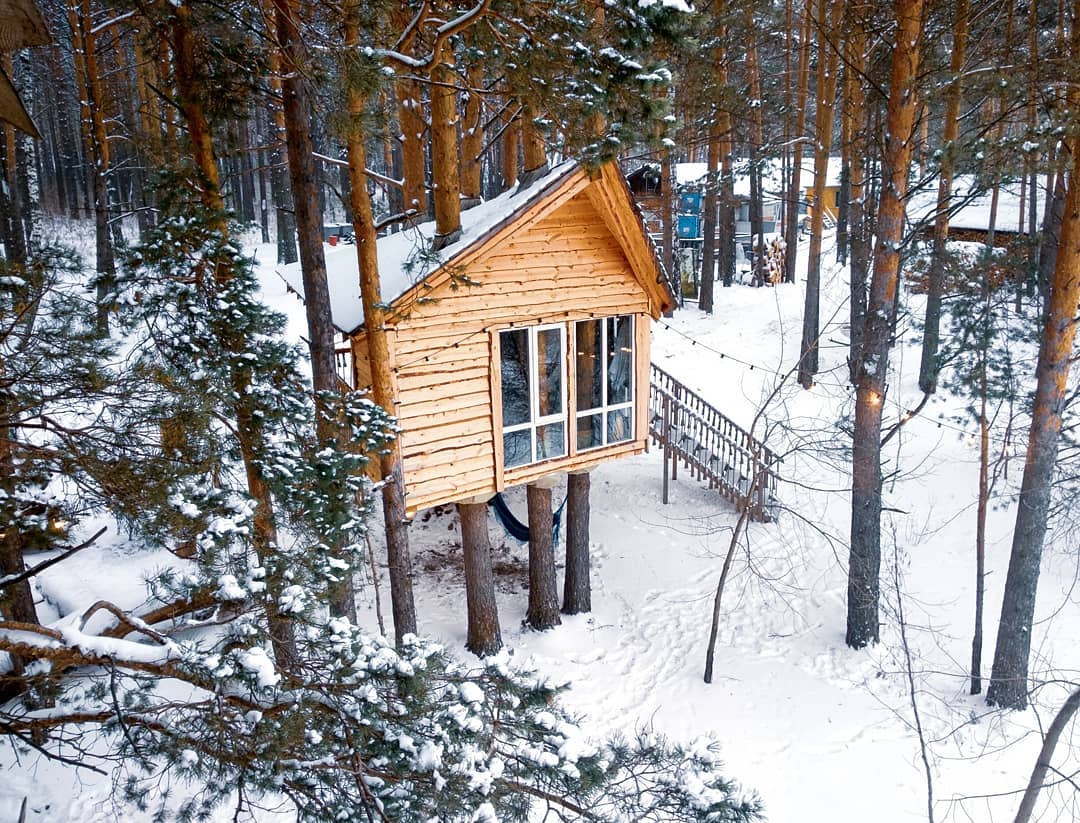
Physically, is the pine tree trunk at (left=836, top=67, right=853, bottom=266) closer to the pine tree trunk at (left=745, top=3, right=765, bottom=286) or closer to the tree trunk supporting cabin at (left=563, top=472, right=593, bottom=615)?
the pine tree trunk at (left=745, top=3, right=765, bottom=286)

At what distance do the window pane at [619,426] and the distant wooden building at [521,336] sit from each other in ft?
0.06

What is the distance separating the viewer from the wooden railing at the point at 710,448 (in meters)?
12.9

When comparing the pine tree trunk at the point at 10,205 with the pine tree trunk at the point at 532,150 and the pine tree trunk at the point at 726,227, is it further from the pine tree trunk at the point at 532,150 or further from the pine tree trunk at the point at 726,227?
the pine tree trunk at the point at 726,227

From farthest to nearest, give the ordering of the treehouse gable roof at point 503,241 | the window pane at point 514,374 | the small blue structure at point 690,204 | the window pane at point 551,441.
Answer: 1. the small blue structure at point 690,204
2. the window pane at point 551,441
3. the window pane at point 514,374
4. the treehouse gable roof at point 503,241

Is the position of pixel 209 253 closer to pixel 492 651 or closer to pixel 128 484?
pixel 128 484

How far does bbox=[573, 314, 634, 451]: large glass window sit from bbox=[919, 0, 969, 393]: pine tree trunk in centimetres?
383

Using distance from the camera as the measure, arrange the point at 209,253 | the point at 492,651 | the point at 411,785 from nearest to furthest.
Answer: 1. the point at 411,785
2. the point at 209,253
3. the point at 492,651

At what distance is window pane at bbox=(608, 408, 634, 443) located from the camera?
9.42 m

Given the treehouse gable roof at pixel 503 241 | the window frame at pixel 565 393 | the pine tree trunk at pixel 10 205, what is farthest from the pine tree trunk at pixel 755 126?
the pine tree trunk at pixel 10 205

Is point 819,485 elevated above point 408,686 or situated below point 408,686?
below

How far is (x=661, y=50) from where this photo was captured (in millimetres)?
5371

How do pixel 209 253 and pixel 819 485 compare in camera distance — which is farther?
pixel 819 485

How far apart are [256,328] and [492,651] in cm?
599

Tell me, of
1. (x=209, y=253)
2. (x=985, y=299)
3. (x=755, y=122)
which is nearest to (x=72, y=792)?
(x=209, y=253)
